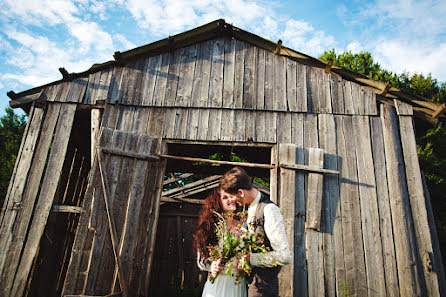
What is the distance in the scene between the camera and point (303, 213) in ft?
14.6

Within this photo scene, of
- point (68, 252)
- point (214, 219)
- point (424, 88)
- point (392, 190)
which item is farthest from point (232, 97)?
point (424, 88)

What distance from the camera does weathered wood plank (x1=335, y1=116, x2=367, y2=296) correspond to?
13.7 feet

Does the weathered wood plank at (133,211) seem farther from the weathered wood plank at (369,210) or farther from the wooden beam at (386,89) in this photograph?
the wooden beam at (386,89)

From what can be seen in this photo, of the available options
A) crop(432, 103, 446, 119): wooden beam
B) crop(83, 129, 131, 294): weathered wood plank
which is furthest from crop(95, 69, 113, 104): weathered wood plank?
crop(432, 103, 446, 119): wooden beam

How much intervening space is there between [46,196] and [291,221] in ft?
13.8

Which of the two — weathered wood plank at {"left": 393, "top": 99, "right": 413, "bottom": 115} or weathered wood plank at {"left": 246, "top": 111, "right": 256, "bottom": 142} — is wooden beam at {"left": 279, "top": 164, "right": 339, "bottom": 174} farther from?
weathered wood plank at {"left": 393, "top": 99, "right": 413, "bottom": 115}

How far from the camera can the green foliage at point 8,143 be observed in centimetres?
1481

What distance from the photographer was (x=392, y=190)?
4.59 m

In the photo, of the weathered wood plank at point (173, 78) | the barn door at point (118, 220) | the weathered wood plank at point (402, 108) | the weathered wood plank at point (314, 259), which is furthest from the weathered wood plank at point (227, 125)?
the weathered wood plank at point (402, 108)

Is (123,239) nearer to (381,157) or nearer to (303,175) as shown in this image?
(303,175)

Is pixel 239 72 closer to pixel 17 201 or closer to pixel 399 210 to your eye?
pixel 399 210

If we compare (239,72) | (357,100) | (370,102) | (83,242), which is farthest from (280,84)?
(83,242)

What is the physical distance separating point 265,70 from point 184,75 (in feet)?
5.44

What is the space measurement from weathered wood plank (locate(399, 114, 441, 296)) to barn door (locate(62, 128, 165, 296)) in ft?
14.2
